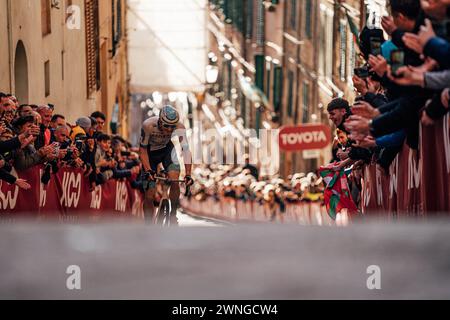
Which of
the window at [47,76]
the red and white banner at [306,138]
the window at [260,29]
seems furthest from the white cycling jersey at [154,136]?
the window at [260,29]

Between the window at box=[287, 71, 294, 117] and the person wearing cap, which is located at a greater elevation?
the window at box=[287, 71, 294, 117]

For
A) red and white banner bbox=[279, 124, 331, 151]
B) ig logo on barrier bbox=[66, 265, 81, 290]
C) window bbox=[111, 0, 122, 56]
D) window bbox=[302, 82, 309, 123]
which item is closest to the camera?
ig logo on barrier bbox=[66, 265, 81, 290]

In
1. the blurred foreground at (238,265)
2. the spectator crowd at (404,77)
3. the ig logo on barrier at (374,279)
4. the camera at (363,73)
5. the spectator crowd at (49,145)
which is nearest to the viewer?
the blurred foreground at (238,265)

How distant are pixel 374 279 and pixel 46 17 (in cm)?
1399

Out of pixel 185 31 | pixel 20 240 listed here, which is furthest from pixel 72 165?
pixel 185 31

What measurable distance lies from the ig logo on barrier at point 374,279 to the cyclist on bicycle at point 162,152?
26.8 feet

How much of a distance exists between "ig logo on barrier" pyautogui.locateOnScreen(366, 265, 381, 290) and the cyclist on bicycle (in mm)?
8158

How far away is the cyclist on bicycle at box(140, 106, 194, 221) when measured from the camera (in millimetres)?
13703

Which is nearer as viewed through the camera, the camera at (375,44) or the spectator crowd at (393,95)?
the spectator crowd at (393,95)

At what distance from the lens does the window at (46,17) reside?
1842 centimetres

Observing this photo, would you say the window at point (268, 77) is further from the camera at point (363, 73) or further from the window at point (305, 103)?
the camera at point (363, 73)

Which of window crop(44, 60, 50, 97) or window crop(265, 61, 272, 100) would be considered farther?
window crop(265, 61, 272, 100)

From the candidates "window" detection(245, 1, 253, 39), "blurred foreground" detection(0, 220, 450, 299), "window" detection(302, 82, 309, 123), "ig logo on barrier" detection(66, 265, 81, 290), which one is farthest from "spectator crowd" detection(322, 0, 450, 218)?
"window" detection(245, 1, 253, 39)

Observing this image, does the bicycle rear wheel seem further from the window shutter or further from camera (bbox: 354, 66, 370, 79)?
the window shutter
